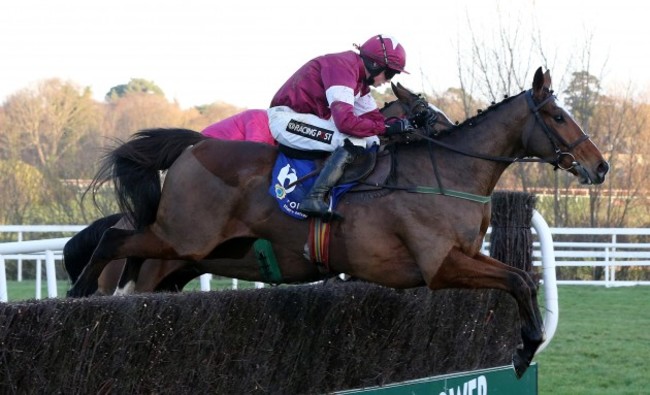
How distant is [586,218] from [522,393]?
15.2 meters

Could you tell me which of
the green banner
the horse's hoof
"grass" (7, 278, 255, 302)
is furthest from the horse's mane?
"grass" (7, 278, 255, 302)

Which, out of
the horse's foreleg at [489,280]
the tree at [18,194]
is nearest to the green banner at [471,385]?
the horse's foreleg at [489,280]

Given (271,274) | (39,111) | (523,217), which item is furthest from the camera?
(39,111)

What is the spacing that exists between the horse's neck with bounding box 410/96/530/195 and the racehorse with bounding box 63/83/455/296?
182 mm

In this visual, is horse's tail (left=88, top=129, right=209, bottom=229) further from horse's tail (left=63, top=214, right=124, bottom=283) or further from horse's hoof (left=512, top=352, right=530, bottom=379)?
horse's hoof (left=512, top=352, right=530, bottom=379)

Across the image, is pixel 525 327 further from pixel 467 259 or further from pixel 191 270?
pixel 191 270

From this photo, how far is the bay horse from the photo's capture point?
4.77 metres

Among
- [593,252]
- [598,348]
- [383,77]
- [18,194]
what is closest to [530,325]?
[383,77]

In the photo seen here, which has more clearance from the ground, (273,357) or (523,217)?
(523,217)

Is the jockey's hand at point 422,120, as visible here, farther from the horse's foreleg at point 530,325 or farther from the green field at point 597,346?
the green field at point 597,346

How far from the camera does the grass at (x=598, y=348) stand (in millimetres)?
7457

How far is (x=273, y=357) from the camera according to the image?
14.0 feet

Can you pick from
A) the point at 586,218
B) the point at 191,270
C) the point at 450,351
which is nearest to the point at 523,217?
the point at 450,351

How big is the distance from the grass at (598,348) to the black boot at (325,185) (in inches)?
120
